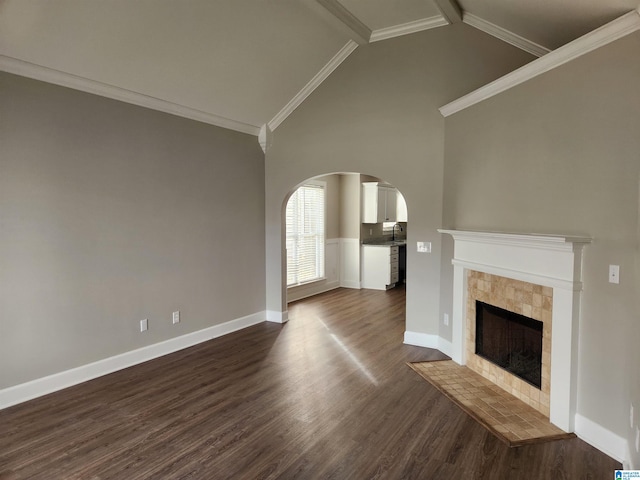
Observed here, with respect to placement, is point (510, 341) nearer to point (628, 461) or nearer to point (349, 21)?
point (628, 461)

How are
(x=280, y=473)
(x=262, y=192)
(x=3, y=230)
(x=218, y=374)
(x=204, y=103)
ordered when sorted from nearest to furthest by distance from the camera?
(x=280, y=473) < (x=3, y=230) < (x=218, y=374) < (x=204, y=103) < (x=262, y=192)

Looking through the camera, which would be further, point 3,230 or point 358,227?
point 358,227

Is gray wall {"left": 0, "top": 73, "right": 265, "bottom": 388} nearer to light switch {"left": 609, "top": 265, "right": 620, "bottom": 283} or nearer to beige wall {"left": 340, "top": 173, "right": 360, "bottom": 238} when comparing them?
beige wall {"left": 340, "top": 173, "right": 360, "bottom": 238}

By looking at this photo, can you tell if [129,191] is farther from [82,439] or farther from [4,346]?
[82,439]

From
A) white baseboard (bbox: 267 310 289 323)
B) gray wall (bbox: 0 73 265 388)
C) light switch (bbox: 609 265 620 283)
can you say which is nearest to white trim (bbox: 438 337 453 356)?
light switch (bbox: 609 265 620 283)

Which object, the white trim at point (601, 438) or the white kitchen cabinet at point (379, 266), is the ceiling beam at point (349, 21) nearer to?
the white trim at point (601, 438)

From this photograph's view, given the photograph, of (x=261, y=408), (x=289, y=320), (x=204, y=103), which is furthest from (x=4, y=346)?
(x=289, y=320)

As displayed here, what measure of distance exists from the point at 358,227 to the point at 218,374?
4812 mm

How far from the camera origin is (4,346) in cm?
310

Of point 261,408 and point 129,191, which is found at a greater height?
point 129,191

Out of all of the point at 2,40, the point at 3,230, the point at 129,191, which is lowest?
the point at 3,230

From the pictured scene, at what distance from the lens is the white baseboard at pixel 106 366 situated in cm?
320

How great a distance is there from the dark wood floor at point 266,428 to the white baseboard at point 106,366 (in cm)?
10

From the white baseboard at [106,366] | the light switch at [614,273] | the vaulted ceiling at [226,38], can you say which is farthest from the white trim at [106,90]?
the light switch at [614,273]
